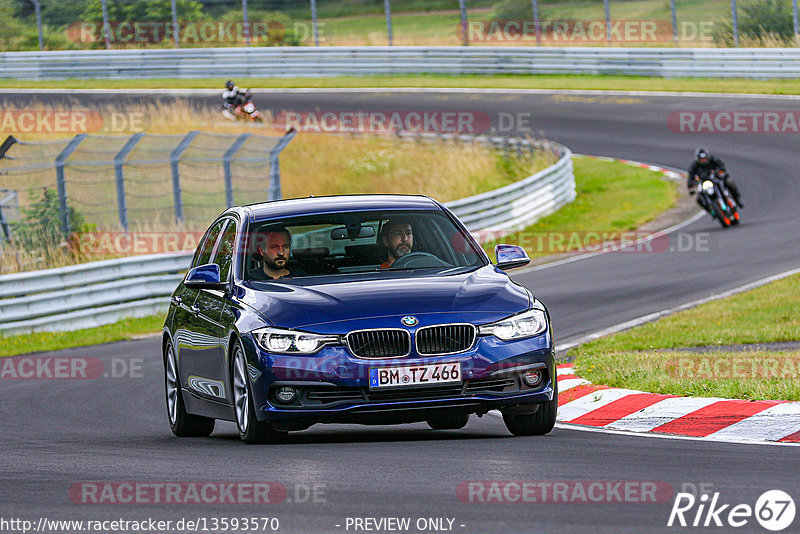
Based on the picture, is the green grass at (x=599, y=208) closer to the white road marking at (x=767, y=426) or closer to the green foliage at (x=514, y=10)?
the green foliage at (x=514, y=10)

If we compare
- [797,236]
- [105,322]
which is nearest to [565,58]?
[797,236]

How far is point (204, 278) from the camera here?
9062mm

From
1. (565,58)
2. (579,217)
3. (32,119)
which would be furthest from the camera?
(565,58)

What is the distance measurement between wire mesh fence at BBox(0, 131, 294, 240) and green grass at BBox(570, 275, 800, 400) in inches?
352

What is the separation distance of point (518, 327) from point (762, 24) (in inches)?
1340

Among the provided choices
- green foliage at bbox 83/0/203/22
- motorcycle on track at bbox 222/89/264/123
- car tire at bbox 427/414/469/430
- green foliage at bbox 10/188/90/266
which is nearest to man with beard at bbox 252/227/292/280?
car tire at bbox 427/414/469/430

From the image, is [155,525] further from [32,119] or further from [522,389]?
[32,119]

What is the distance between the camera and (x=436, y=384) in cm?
791

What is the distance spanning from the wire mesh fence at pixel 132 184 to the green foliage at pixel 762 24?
1597 centimetres

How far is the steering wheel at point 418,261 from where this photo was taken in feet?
29.7

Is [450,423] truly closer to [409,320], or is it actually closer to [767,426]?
[409,320]

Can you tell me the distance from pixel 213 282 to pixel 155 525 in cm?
326

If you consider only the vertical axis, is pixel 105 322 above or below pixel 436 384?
below

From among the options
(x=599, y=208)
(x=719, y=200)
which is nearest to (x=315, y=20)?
(x=599, y=208)
